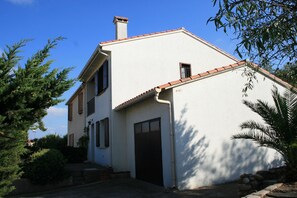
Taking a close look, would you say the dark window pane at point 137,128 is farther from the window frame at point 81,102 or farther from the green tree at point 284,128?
the window frame at point 81,102

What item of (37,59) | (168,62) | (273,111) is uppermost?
(168,62)

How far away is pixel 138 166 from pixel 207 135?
375 centimetres

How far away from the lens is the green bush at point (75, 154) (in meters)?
20.5

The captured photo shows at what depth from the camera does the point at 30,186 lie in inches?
499

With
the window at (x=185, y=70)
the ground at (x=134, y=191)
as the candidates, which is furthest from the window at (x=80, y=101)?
the ground at (x=134, y=191)

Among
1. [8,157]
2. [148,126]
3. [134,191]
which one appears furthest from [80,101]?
[8,157]

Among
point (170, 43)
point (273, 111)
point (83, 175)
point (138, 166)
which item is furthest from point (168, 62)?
point (273, 111)

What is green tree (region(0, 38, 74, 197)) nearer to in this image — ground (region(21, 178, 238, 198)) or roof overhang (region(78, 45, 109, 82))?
ground (region(21, 178, 238, 198))

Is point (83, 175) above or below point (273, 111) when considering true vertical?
below

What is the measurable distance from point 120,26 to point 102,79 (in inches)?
124

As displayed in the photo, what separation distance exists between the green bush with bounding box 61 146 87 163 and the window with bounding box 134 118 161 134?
8371 millimetres

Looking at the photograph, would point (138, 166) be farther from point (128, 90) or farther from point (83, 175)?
point (128, 90)

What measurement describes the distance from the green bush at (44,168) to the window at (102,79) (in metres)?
4.69

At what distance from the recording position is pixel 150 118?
12133 millimetres
